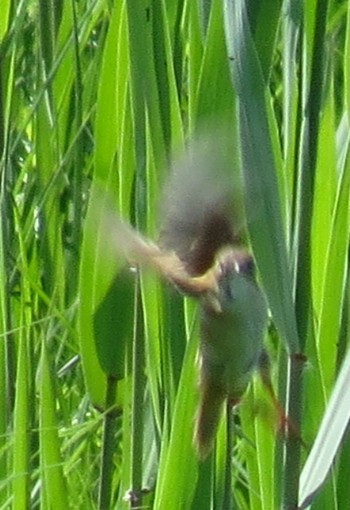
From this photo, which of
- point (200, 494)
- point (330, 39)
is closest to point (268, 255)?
point (200, 494)

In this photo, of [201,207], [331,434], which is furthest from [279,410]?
[201,207]

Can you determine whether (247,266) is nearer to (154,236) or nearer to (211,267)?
(211,267)

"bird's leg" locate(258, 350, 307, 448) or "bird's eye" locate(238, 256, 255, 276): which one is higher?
"bird's eye" locate(238, 256, 255, 276)

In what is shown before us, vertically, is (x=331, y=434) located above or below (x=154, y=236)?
below

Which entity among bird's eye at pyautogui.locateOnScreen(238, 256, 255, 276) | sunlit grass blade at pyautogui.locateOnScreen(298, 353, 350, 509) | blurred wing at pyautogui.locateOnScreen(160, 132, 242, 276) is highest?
blurred wing at pyautogui.locateOnScreen(160, 132, 242, 276)

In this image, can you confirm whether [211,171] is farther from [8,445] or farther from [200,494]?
[8,445]

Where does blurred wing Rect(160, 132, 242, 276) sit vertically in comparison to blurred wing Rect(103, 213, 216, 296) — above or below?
above
